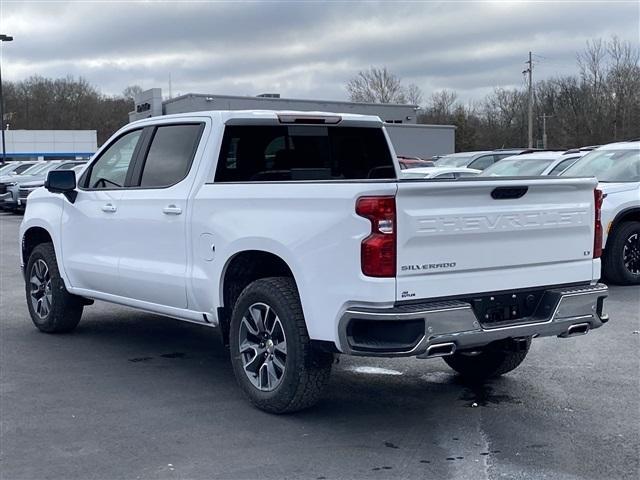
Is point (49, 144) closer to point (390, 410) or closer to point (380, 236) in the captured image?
point (390, 410)

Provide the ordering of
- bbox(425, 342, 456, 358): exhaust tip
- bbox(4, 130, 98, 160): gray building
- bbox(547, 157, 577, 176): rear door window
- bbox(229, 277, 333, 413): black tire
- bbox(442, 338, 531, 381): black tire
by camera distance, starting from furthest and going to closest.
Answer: bbox(4, 130, 98, 160): gray building, bbox(547, 157, 577, 176): rear door window, bbox(442, 338, 531, 381): black tire, bbox(229, 277, 333, 413): black tire, bbox(425, 342, 456, 358): exhaust tip

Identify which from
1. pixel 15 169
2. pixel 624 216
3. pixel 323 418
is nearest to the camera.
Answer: pixel 323 418

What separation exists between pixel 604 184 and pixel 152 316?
5903 mm

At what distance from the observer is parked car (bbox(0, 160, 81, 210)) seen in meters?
26.9

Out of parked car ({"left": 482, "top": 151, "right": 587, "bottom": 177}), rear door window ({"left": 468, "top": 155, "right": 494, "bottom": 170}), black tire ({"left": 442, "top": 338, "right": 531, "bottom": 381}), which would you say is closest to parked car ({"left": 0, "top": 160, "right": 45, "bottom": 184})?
rear door window ({"left": 468, "top": 155, "right": 494, "bottom": 170})

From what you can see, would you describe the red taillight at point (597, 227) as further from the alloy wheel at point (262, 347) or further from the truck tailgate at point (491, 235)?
the alloy wheel at point (262, 347)

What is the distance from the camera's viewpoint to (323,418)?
5.60 meters

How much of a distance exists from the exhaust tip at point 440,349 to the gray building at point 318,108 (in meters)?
19.3

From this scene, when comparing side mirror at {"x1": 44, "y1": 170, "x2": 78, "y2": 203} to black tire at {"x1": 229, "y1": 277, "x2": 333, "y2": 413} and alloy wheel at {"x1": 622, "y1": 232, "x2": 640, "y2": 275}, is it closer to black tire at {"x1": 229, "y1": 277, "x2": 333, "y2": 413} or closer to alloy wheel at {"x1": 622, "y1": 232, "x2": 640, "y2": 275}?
black tire at {"x1": 229, "y1": 277, "x2": 333, "y2": 413}

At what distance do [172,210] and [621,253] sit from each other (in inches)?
258

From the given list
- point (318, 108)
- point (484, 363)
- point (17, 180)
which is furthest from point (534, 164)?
point (17, 180)

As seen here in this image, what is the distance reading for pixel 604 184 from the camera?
36.1ft

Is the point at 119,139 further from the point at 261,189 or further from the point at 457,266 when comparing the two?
the point at 457,266

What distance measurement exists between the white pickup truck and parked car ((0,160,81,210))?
65.9 feet
